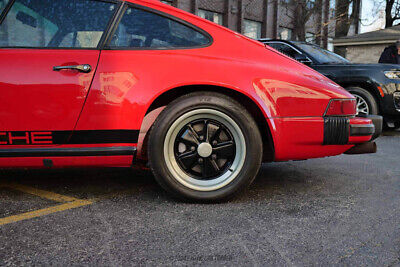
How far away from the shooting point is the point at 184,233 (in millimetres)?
2119

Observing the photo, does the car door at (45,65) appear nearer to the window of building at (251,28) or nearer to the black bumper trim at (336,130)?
the black bumper trim at (336,130)

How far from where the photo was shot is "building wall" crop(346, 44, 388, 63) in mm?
18594

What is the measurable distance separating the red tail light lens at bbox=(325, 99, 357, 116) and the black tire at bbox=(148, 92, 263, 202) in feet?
1.85

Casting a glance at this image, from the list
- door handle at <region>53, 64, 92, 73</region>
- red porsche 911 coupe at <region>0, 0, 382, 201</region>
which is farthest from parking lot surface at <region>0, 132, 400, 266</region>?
door handle at <region>53, 64, 92, 73</region>

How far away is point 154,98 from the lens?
8.28 ft

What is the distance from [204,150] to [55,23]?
1.35m

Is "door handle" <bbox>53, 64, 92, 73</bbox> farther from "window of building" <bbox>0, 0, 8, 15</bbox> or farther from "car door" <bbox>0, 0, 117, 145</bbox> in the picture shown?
"window of building" <bbox>0, 0, 8, 15</bbox>

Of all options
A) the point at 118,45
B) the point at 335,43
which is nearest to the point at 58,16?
the point at 118,45

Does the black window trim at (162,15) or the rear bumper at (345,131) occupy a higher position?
the black window trim at (162,15)

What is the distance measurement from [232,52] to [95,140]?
114cm

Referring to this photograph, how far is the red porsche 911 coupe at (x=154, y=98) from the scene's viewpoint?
2486mm

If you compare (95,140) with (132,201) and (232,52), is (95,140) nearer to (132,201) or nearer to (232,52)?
(132,201)

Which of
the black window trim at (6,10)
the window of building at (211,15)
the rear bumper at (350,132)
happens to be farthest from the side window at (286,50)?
the window of building at (211,15)

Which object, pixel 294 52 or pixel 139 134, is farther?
pixel 294 52
